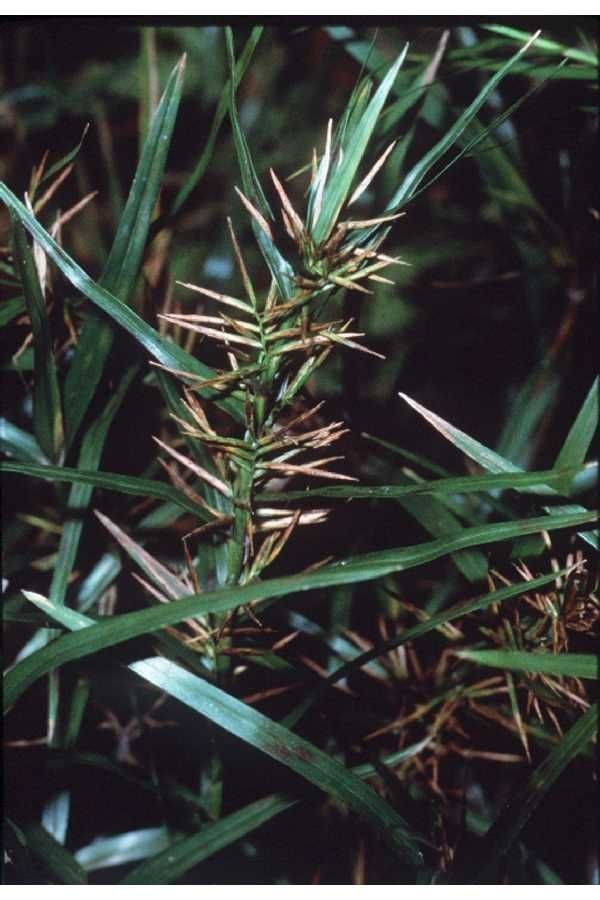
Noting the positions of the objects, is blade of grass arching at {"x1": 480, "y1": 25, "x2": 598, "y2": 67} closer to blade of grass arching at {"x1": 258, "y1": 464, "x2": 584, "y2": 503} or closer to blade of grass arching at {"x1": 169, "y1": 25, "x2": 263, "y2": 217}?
blade of grass arching at {"x1": 169, "y1": 25, "x2": 263, "y2": 217}

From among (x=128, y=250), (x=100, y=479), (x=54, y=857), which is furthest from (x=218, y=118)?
(x=54, y=857)

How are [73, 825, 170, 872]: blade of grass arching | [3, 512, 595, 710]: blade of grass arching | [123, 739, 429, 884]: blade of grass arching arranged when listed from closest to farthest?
[3, 512, 595, 710]: blade of grass arching → [123, 739, 429, 884]: blade of grass arching → [73, 825, 170, 872]: blade of grass arching

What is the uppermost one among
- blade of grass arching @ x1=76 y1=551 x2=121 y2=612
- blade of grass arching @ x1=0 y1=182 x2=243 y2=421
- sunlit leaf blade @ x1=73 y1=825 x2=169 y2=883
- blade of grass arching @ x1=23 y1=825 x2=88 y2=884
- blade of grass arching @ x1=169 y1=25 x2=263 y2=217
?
blade of grass arching @ x1=169 y1=25 x2=263 y2=217

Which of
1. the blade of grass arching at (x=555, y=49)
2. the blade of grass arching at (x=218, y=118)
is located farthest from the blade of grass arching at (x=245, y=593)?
the blade of grass arching at (x=555, y=49)

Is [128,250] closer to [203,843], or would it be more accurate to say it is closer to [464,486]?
[464,486]

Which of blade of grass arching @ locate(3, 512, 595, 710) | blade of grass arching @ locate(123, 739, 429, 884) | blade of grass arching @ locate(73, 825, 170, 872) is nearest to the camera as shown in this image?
blade of grass arching @ locate(3, 512, 595, 710)

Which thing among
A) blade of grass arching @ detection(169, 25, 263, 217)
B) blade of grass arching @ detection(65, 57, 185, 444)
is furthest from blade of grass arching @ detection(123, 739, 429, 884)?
blade of grass arching @ detection(169, 25, 263, 217)

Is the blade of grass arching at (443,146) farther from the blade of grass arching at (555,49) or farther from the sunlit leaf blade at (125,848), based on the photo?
the sunlit leaf blade at (125,848)
